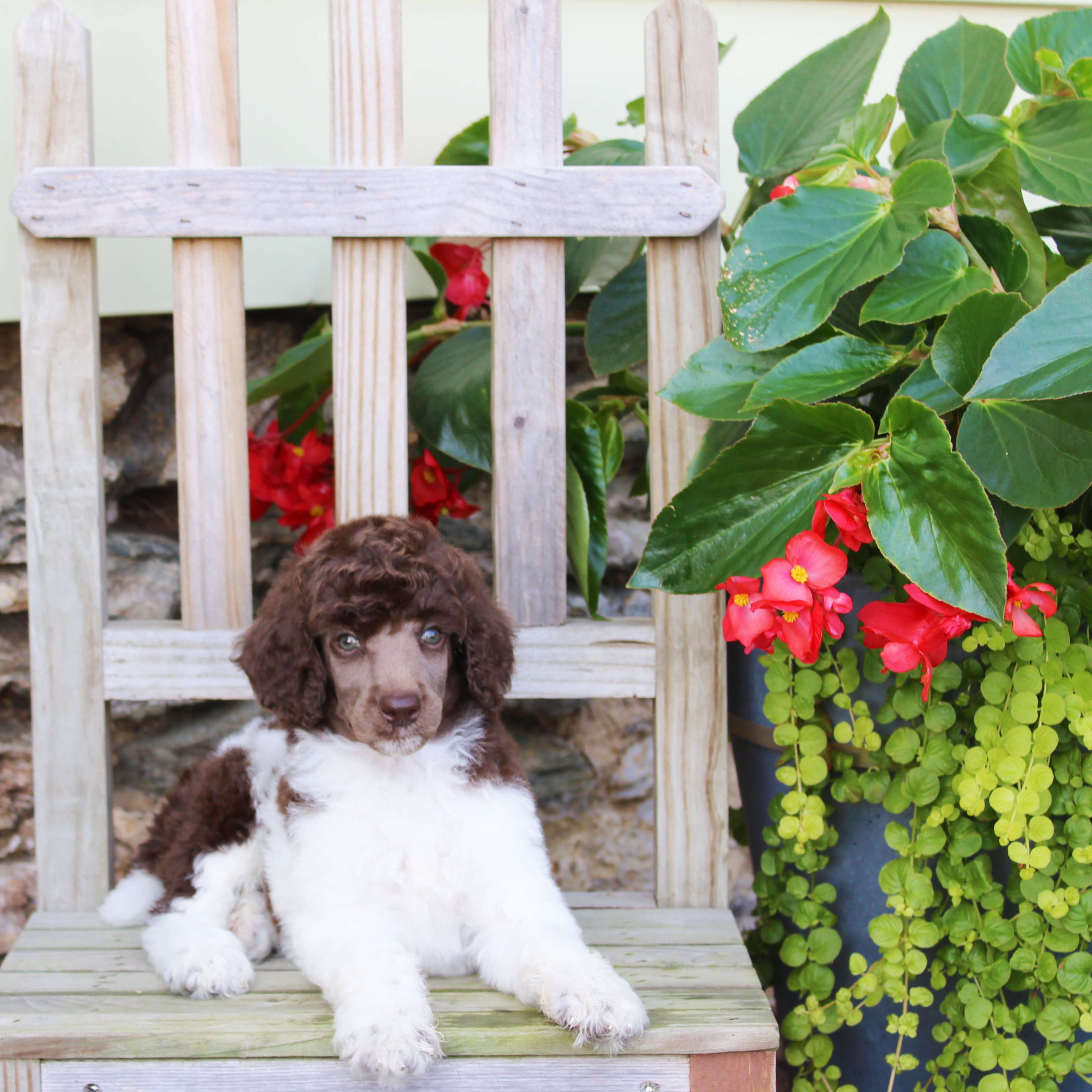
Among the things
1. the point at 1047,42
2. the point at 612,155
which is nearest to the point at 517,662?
the point at 612,155

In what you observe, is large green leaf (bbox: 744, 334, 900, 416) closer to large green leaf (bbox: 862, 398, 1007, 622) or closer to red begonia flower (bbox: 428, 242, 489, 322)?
large green leaf (bbox: 862, 398, 1007, 622)

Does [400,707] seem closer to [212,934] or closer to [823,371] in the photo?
[212,934]

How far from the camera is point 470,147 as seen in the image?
7.68 ft

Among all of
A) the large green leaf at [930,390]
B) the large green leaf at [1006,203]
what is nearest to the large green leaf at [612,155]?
the large green leaf at [1006,203]

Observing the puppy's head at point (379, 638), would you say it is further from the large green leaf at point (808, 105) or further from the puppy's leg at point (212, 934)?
the large green leaf at point (808, 105)

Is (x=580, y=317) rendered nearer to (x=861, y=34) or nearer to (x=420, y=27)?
(x=420, y=27)

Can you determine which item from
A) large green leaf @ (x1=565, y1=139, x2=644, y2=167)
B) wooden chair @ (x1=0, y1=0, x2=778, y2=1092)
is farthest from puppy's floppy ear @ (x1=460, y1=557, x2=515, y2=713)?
large green leaf @ (x1=565, y1=139, x2=644, y2=167)

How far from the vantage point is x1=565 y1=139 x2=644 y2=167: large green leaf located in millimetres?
2139

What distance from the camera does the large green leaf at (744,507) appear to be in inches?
62.4

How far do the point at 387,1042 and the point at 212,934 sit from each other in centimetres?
47

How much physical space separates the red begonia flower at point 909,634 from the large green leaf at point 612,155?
103 centimetres

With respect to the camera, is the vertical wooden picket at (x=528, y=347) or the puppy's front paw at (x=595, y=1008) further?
the vertical wooden picket at (x=528, y=347)

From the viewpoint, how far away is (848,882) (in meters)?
1.93

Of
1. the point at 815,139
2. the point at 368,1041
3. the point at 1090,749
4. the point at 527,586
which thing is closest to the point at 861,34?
the point at 815,139
